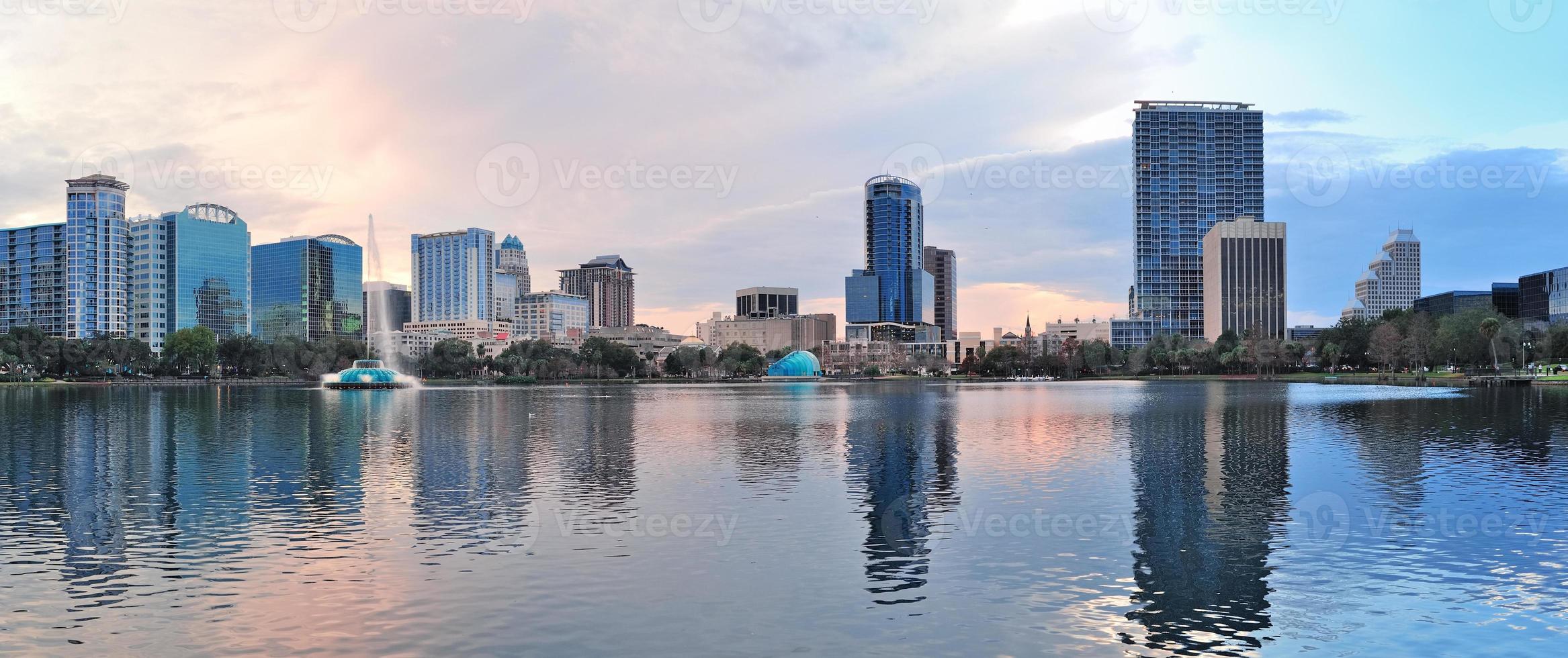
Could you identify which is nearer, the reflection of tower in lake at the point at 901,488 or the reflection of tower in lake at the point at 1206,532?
the reflection of tower in lake at the point at 1206,532

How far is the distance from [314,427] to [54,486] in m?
33.5

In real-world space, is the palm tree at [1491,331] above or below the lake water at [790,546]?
above


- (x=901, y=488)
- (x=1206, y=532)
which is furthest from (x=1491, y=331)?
(x=1206, y=532)

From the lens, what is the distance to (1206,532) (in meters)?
29.0

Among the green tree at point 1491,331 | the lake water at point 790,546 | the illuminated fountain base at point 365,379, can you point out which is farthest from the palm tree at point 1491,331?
the illuminated fountain base at point 365,379

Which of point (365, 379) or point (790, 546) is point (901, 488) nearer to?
point (790, 546)

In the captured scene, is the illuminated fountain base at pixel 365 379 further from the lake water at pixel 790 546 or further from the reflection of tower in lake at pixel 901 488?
the reflection of tower in lake at pixel 901 488

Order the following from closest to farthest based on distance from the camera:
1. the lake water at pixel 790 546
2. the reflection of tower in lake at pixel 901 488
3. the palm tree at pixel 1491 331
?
the lake water at pixel 790 546
the reflection of tower in lake at pixel 901 488
the palm tree at pixel 1491 331

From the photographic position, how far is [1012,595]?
21.7 metres

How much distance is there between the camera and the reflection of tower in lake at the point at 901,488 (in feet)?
79.0

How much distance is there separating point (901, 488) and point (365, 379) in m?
154

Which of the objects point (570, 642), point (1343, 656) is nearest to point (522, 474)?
point (570, 642)

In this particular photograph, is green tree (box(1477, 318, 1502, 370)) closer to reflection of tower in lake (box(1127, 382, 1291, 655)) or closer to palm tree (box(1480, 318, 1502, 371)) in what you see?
palm tree (box(1480, 318, 1502, 371))

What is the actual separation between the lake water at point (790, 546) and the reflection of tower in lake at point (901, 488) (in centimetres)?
20
